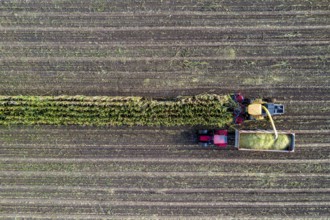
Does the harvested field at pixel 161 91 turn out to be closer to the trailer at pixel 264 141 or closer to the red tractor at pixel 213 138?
the red tractor at pixel 213 138

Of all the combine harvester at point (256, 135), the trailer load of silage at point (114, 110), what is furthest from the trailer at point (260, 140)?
the trailer load of silage at point (114, 110)

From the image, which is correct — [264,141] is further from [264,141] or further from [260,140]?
[260,140]

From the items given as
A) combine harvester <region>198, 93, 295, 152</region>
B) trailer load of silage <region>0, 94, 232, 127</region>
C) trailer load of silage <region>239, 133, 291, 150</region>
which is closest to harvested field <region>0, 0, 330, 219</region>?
trailer load of silage <region>0, 94, 232, 127</region>

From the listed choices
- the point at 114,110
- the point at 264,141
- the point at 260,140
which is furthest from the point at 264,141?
the point at 114,110

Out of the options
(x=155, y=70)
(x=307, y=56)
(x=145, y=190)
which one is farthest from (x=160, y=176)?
(x=307, y=56)

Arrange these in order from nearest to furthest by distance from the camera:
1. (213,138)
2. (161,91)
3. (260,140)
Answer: (260,140) → (213,138) → (161,91)
